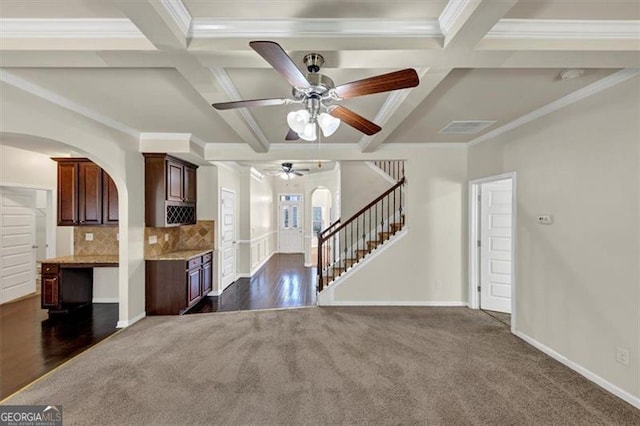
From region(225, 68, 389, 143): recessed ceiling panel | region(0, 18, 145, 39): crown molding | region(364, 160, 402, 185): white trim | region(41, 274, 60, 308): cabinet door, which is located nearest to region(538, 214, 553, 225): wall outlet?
region(225, 68, 389, 143): recessed ceiling panel

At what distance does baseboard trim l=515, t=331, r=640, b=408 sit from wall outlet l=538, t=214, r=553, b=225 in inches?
54.9

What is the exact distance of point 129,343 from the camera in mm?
3502

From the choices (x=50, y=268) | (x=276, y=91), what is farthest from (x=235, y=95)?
(x=50, y=268)

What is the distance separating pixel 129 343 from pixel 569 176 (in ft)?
17.2

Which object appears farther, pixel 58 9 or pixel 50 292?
pixel 50 292

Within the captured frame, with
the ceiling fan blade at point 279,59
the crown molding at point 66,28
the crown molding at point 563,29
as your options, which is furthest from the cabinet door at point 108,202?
the crown molding at point 563,29

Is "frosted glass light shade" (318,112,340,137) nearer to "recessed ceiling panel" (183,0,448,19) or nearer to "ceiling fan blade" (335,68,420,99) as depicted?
"ceiling fan blade" (335,68,420,99)

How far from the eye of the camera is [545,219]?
11.0ft

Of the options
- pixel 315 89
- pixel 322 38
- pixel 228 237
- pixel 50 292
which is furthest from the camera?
pixel 228 237

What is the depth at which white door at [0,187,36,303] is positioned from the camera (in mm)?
5133

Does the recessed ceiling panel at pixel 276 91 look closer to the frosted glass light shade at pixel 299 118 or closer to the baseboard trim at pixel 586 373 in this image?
the frosted glass light shade at pixel 299 118

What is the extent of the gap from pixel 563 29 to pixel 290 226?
10.1 meters

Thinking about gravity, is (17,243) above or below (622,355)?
above

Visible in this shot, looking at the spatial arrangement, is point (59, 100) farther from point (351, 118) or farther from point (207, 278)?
point (207, 278)
